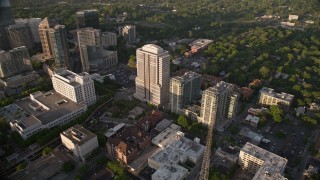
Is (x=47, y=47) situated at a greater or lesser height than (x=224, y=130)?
greater

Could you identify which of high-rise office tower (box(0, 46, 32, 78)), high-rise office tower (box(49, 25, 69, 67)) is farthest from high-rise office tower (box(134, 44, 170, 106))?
high-rise office tower (box(0, 46, 32, 78))

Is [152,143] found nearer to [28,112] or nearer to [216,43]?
[28,112]

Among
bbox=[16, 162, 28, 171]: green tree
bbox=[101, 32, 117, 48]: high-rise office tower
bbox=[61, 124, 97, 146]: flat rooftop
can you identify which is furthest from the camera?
bbox=[101, 32, 117, 48]: high-rise office tower

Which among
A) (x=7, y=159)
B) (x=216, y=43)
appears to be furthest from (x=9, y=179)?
(x=216, y=43)

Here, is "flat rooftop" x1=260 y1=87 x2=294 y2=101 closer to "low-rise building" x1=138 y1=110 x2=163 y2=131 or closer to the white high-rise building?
"low-rise building" x1=138 y1=110 x2=163 y2=131

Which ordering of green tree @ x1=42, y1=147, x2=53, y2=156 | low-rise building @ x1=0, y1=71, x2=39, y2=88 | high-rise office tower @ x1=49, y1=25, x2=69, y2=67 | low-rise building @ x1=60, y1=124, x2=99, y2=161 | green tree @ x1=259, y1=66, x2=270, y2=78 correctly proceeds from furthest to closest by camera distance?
1. green tree @ x1=259, y1=66, x2=270, y2=78
2. high-rise office tower @ x1=49, y1=25, x2=69, y2=67
3. low-rise building @ x1=0, y1=71, x2=39, y2=88
4. green tree @ x1=42, y1=147, x2=53, y2=156
5. low-rise building @ x1=60, y1=124, x2=99, y2=161

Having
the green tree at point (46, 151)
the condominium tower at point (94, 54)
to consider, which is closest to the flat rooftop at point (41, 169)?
the green tree at point (46, 151)

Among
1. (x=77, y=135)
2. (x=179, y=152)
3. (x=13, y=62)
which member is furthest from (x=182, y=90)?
(x=13, y=62)

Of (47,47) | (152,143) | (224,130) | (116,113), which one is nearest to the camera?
(152,143)
